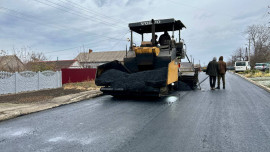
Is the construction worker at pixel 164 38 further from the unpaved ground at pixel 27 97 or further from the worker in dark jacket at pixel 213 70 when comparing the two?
→ the unpaved ground at pixel 27 97

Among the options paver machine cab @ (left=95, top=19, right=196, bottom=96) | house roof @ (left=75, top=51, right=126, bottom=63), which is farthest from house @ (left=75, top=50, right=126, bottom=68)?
paver machine cab @ (left=95, top=19, right=196, bottom=96)

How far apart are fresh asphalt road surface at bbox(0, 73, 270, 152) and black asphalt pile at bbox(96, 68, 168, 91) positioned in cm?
118

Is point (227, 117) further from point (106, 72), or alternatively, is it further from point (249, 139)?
point (106, 72)

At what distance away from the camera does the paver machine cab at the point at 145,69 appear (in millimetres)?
7109

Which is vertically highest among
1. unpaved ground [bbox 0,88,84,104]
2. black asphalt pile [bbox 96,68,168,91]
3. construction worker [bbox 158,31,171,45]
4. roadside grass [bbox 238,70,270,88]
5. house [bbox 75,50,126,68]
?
house [bbox 75,50,126,68]

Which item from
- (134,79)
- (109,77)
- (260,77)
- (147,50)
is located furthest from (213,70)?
(260,77)

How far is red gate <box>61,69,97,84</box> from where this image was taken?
16.4m

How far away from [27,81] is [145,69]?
25.1 ft

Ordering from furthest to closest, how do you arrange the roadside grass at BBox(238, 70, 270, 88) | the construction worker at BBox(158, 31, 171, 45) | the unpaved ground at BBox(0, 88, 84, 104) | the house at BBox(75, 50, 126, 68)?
the house at BBox(75, 50, 126, 68) → the roadside grass at BBox(238, 70, 270, 88) → the construction worker at BBox(158, 31, 171, 45) → the unpaved ground at BBox(0, 88, 84, 104)

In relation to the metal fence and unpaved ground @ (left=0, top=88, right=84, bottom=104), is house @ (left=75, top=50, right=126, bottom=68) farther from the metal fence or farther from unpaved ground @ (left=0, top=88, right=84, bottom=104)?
unpaved ground @ (left=0, top=88, right=84, bottom=104)

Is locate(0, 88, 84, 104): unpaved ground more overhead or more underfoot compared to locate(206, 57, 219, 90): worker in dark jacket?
more underfoot

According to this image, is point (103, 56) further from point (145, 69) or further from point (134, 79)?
point (134, 79)

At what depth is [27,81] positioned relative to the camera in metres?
12.2

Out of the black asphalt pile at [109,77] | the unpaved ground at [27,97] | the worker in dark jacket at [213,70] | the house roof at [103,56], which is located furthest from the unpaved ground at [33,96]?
the house roof at [103,56]
